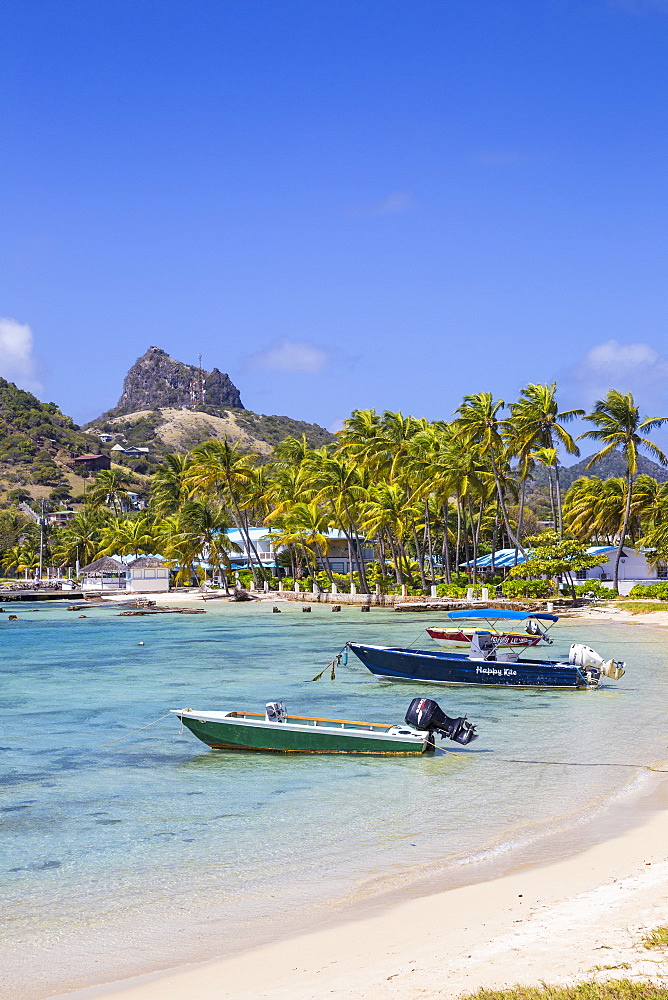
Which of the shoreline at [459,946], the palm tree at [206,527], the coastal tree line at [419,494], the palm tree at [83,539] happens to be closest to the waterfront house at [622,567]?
the coastal tree line at [419,494]

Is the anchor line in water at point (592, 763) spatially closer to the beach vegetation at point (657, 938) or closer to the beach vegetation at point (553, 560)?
the beach vegetation at point (657, 938)

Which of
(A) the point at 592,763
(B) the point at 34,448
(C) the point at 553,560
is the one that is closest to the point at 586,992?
(A) the point at 592,763

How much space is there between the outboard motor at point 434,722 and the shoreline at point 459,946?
6460 millimetres

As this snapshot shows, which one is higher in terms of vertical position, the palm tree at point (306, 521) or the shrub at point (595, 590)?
the palm tree at point (306, 521)

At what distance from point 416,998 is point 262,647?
3452 cm

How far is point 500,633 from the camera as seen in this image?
3091cm

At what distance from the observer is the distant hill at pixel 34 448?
16388 cm

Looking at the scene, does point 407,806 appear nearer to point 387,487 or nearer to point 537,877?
point 537,877

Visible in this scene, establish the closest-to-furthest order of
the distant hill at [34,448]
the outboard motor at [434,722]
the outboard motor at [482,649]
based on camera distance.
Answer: the outboard motor at [434,722]
the outboard motor at [482,649]
the distant hill at [34,448]

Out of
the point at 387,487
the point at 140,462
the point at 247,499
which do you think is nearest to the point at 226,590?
the point at 247,499

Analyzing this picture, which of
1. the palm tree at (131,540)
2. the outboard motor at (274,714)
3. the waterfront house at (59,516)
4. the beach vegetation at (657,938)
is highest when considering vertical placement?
the waterfront house at (59,516)

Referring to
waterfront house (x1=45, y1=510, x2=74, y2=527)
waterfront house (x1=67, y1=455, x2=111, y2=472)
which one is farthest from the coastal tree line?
waterfront house (x1=67, y1=455, x2=111, y2=472)

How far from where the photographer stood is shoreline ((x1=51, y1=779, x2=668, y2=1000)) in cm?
664

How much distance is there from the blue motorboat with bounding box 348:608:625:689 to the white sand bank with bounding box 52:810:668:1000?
49.7ft
